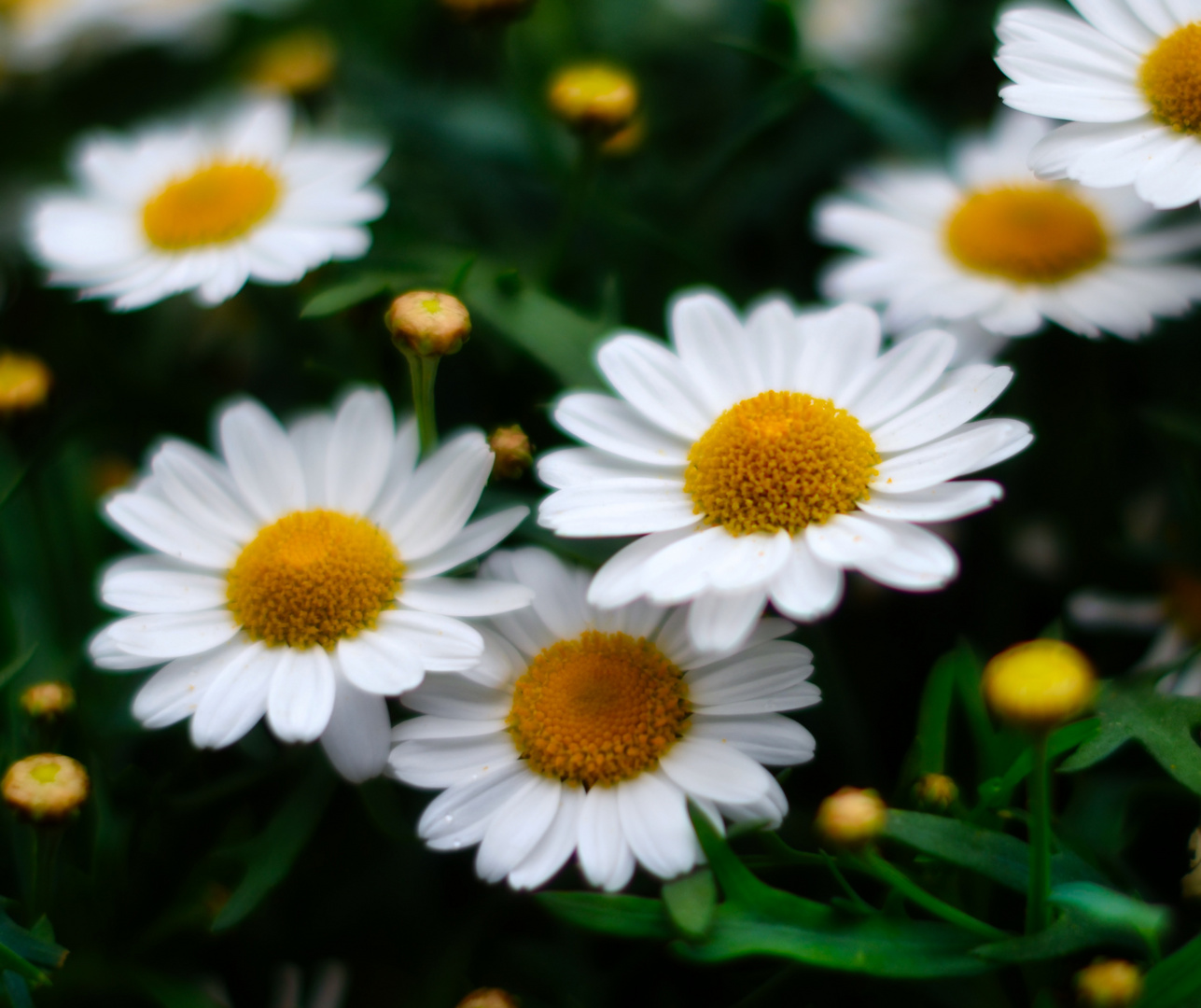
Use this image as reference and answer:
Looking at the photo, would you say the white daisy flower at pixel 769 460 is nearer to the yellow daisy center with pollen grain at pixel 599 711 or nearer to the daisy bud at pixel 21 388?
the yellow daisy center with pollen grain at pixel 599 711

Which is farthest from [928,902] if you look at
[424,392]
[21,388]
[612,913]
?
[21,388]

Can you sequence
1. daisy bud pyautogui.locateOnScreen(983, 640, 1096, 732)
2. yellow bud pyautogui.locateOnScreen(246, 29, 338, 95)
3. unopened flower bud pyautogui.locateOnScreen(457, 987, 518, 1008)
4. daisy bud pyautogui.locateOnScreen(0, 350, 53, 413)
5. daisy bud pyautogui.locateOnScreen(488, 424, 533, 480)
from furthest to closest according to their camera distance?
yellow bud pyautogui.locateOnScreen(246, 29, 338, 95) < daisy bud pyautogui.locateOnScreen(0, 350, 53, 413) < daisy bud pyautogui.locateOnScreen(488, 424, 533, 480) < unopened flower bud pyautogui.locateOnScreen(457, 987, 518, 1008) < daisy bud pyautogui.locateOnScreen(983, 640, 1096, 732)

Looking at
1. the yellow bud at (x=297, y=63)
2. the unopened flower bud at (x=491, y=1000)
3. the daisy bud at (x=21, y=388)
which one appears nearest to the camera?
the unopened flower bud at (x=491, y=1000)

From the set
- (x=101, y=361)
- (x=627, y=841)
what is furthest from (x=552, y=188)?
(x=627, y=841)

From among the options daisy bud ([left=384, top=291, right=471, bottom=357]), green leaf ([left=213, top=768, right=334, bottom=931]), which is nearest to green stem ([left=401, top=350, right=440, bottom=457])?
daisy bud ([left=384, top=291, right=471, bottom=357])

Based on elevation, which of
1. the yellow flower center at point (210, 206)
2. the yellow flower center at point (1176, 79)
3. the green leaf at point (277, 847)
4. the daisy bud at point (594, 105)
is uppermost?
the yellow flower center at point (1176, 79)

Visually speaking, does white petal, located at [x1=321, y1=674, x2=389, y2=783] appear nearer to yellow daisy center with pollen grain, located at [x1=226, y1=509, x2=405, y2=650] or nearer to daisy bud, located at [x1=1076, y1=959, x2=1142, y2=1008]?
yellow daisy center with pollen grain, located at [x1=226, y1=509, x2=405, y2=650]

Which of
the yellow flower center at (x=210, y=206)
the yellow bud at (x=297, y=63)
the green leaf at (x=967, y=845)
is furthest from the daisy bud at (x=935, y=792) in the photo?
the yellow bud at (x=297, y=63)
